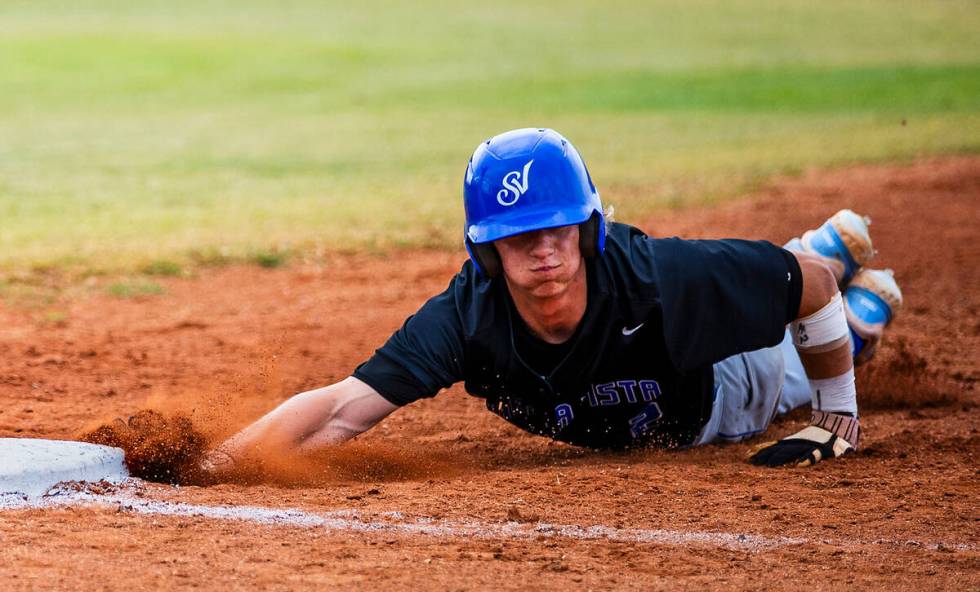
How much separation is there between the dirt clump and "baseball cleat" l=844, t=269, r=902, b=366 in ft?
9.69

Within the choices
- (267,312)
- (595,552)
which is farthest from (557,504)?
(267,312)

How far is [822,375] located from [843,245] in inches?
50.5

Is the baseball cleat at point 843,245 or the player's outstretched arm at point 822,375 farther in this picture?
the baseball cleat at point 843,245

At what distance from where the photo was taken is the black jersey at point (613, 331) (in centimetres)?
444

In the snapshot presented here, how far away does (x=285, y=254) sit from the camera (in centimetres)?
1031

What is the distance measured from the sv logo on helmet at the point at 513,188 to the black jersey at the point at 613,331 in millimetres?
398

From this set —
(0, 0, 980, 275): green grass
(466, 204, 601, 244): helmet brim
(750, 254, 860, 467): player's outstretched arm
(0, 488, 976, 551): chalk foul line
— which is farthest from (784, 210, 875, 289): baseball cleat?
(0, 0, 980, 275): green grass

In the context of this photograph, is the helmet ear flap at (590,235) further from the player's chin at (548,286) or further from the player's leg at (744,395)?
the player's leg at (744,395)

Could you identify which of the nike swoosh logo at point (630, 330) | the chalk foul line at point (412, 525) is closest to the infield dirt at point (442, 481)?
the chalk foul line at point (412, 525)

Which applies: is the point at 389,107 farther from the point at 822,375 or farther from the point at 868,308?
the point at 822,375

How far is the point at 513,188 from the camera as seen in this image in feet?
14.1

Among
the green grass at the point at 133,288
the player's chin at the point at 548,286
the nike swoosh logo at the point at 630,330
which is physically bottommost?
the green grass at the point at 133,288

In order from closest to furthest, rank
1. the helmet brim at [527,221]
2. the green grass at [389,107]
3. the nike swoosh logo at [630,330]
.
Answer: the helmet brim at [527,221] → the nike swoosh logo at [630,330] → the green grass at [389,107]

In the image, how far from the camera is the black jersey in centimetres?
444
